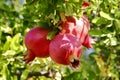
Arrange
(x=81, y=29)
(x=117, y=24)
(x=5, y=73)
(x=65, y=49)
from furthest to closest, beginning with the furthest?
Result: (x=5, y=73), (x=117, y=24), (x=81, y=29), (x=65, y=49)

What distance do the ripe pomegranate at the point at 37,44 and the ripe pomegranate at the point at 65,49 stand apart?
5 centimetres

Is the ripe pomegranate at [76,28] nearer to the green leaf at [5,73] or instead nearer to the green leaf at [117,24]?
the green leaf at [117,24]

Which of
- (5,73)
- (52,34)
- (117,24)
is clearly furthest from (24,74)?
(52,34)

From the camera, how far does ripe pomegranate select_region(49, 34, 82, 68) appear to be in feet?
4.12

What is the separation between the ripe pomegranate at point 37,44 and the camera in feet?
4.36

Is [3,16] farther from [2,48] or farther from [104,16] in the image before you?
[104,16]

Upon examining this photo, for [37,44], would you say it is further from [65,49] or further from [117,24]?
[117,24]

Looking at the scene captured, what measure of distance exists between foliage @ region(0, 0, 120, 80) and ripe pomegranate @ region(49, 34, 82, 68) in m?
0.06

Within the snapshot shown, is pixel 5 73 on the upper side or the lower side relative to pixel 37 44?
lower

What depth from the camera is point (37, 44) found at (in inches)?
52.4

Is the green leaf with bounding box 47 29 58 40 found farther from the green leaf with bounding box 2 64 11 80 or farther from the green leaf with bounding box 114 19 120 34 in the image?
the green leaf with bounding box 2 64 11 80

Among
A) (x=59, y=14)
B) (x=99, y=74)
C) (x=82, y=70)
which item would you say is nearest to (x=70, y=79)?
(x=82, y=70)

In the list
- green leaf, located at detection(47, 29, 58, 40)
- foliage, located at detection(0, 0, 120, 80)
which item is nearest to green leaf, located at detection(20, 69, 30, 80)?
foliage, located at detection(0, 0, 120, 80)

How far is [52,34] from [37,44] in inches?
3.0
